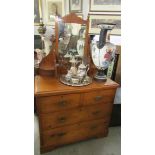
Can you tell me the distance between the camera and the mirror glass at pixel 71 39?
4.88ft

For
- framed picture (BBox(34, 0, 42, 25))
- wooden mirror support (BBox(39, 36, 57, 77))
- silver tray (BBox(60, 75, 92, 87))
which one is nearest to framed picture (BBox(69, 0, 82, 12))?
framed picture (BBox(34, 0, 42, 25))

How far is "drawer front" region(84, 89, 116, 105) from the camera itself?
4.92 feet

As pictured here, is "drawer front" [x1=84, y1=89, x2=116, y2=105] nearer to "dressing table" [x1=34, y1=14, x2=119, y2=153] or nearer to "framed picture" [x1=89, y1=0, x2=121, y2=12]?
"dressing table" [x1=34, y1=14, x2=119, y2=153]

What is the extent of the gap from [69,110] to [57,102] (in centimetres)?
14

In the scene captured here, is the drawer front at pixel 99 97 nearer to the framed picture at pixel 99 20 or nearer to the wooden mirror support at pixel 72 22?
the wooden mirror support at pixel 72 22

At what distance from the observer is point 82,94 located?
146 cm

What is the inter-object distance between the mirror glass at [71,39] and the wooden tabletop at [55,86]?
0.88ft

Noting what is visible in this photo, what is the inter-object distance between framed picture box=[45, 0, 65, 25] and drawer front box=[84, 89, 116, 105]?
2.17 ft

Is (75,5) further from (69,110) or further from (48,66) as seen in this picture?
(69,110)

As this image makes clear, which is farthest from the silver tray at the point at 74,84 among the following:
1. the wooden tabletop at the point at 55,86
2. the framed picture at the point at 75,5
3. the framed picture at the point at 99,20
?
the framed picture at the point at 75,5
